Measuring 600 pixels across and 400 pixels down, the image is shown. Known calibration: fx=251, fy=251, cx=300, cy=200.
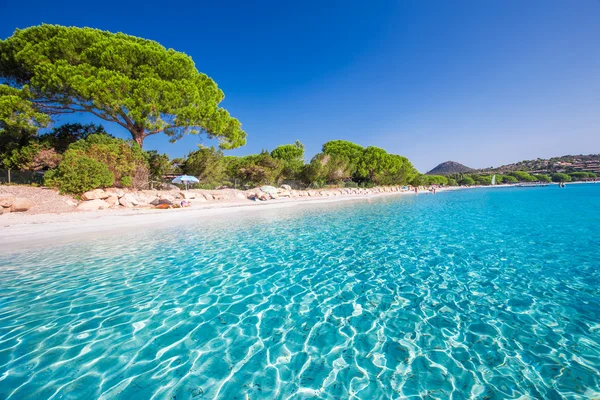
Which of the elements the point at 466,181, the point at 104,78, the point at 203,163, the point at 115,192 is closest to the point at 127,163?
the point at 115,192

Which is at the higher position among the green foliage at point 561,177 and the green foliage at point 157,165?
the green foliage at point 157,165

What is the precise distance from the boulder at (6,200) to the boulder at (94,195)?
314 centimetres

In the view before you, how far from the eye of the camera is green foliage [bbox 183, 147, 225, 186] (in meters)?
25.0

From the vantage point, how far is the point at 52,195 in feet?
A: 49.0

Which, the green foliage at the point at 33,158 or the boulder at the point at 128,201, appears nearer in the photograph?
the boulder at the point at 128,201

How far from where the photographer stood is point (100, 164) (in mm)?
16812

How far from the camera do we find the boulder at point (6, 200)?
12.5 meters

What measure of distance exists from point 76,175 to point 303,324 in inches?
738

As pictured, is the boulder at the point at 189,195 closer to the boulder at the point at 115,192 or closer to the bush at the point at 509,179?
the boulder at the point at 115,192

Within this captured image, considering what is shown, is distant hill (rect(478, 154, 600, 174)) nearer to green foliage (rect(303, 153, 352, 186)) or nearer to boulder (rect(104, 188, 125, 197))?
green foliage (rect(303, 153, 352, 186))

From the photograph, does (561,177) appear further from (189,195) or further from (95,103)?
(95,103)

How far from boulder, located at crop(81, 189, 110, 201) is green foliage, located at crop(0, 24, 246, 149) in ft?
18.5

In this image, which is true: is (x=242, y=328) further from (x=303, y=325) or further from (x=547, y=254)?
(x=547, y=254)

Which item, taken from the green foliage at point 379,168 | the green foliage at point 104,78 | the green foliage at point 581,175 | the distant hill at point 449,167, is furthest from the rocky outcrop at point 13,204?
the distant hill at point 449,167
